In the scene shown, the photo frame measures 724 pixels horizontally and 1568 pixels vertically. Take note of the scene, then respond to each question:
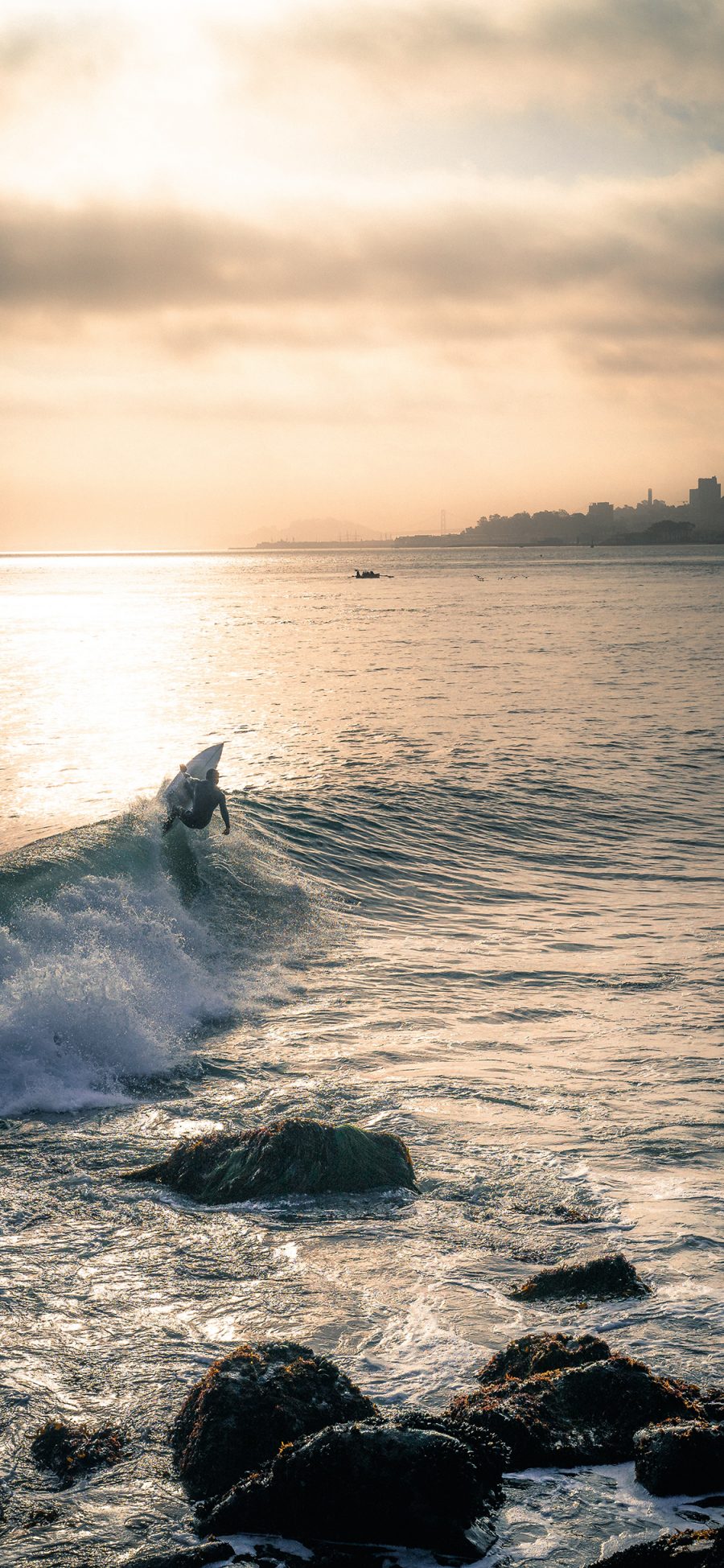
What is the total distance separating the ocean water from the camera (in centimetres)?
642

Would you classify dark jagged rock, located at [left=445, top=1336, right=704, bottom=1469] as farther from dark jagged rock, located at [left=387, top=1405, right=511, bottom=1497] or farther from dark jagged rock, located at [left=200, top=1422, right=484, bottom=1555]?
dark jagged rock, located at [left=200, top=1422, right=484, bottom=1555]

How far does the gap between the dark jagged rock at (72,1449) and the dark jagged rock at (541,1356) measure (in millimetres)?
2017

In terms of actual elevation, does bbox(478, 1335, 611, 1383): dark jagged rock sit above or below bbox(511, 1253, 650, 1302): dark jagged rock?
above

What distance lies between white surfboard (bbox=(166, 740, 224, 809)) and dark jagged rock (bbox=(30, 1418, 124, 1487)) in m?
14.8

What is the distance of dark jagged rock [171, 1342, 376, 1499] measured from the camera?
5.45 metres

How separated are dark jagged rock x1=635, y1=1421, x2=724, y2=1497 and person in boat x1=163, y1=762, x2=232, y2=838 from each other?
14.8 meters

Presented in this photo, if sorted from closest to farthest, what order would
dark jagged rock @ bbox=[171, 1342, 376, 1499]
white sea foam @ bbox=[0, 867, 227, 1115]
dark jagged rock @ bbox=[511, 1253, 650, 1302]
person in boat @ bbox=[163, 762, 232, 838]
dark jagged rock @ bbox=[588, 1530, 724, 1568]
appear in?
dark jagged rock @ bbox=[588, 1530, 724, 1568], dark jagged rock @ bbox=[171, 1342, 376, 1499], dark jagged rock @ bbox=[511, 1253, 650, 1302], white sea foam @ bbox=[0, 867, 227, 1115], person in boat @ bbox=[163, 762, 232, 838]

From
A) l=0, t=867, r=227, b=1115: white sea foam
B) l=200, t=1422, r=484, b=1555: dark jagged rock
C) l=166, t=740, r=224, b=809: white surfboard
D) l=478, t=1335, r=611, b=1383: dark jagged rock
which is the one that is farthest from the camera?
l=166, t=740, r=224, b=809: white surfboard

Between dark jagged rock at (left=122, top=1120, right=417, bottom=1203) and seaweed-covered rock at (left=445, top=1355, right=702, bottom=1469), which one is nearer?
seaweed-covered rock at (left=445, top=1355, right=702, bottom=1469)

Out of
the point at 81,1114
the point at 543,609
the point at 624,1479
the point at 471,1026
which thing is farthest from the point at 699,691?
the point at 543,609

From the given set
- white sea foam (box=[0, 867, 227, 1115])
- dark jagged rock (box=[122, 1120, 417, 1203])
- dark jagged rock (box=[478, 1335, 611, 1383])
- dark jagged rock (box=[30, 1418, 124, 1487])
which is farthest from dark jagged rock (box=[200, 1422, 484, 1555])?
white sea foam (box=[0, 867, 227, 1115])

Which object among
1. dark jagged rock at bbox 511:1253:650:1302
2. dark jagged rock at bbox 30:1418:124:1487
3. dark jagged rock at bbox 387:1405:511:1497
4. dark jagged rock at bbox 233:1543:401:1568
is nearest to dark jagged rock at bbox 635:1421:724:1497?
dark jagged rock at bbox 387:1405:511:1497

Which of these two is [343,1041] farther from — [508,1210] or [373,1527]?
[373,1527]

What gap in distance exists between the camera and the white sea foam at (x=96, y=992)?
37.7 ft
